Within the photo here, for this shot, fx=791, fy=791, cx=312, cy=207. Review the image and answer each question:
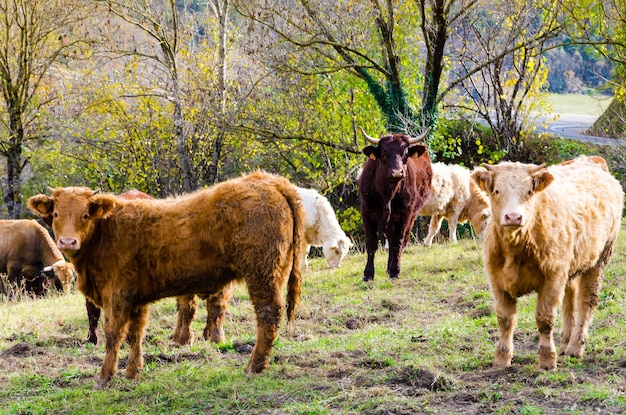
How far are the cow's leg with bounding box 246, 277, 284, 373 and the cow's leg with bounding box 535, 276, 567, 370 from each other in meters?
2.18

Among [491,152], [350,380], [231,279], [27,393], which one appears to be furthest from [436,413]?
[491,152]

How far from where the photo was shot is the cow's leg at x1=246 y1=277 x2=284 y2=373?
6730mm

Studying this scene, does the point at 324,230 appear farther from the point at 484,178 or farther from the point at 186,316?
the point at 484,178

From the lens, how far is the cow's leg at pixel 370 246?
38.4 feet

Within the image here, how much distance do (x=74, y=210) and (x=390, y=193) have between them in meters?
5.95

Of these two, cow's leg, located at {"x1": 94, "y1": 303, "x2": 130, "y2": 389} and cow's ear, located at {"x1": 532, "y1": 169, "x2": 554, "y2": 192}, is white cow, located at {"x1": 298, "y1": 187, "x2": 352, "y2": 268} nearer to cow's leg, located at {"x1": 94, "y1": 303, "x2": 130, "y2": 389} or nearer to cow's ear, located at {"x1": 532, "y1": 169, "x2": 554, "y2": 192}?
cow's leg, located at {"x1": 94, "y1": 303, "x2": 130, "y2": 389}

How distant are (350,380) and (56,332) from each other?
4.33 meters

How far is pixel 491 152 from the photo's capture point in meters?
21.3

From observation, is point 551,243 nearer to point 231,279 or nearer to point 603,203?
point 603,203

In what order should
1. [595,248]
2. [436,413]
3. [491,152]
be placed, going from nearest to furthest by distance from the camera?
1. [436,413]
2. [595,248]
3. [491,152]

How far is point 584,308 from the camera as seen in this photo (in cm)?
712

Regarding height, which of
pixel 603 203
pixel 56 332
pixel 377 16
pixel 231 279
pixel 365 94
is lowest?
pixel 56 332

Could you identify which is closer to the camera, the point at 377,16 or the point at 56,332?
the point at 56,332

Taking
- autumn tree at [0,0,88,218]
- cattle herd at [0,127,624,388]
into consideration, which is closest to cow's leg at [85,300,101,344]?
cattle herd at [0,127,624,388]
